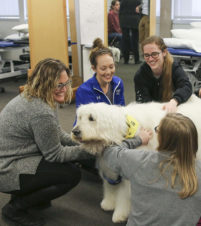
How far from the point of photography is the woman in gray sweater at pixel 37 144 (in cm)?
183

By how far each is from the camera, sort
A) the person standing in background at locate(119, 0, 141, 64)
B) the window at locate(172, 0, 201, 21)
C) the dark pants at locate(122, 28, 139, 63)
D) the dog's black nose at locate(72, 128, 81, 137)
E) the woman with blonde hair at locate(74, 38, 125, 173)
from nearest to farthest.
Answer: the dog's black nose at locate(72, 128, 81, 137) → the woman with blonde hair at locate(74, 38, 125, 173) → the person standing in background at locate(119, 0, 141, 64) → the dark pants at locate(122, 28, 139, 63) → the window at locate(172, 0, 201, 21)

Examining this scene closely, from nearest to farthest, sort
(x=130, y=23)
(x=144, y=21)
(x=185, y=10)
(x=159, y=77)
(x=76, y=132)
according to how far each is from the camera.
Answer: (x=76, y=132) → (x=159, y=77) → (x=144, y=21) → (x=130, y=23) → (x=185, y=10)

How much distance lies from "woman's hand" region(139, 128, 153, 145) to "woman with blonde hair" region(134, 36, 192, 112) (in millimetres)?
473

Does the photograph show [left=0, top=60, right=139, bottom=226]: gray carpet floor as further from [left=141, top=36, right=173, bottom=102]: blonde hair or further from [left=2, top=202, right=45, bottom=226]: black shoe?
[left=141, top=36, right=173, bottom=102]: blonde hair

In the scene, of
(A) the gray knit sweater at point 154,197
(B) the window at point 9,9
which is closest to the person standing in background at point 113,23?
(A) the gray knit sweater at point 154,197

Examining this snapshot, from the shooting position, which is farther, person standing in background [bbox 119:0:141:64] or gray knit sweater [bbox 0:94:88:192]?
person standing in background [bbox 119:0:141:64]

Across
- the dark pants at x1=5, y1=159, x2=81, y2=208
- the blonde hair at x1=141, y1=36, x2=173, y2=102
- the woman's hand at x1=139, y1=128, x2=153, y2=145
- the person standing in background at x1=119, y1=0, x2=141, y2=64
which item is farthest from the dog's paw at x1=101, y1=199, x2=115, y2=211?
the person standing in background at x1=119, y1=0, x2=141, y2=64

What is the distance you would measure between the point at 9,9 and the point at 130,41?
466 centimetres

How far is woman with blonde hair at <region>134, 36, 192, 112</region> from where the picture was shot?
2430mm

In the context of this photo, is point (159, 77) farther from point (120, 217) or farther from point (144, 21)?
point (144, 21)

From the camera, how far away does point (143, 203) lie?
4.82 ft

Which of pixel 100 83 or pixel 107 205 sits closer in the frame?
pixel 107 205

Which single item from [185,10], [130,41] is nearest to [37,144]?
[130,41]

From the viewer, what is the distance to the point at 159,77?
2.64 m
